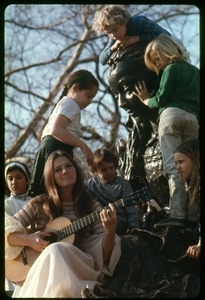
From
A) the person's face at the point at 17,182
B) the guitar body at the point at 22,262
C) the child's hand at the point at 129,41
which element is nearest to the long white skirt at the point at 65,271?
the guitar body at the point at 22,262

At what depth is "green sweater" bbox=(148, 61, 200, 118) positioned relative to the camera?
5.54 m

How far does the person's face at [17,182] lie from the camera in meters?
6.05

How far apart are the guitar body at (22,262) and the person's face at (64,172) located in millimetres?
227

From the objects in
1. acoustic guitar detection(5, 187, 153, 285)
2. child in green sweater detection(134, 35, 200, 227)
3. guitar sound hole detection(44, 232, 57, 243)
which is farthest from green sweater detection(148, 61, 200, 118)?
guitar sound hole detection(44, 232, 57, 243)

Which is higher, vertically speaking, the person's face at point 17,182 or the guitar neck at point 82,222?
the person's face at point 17,182

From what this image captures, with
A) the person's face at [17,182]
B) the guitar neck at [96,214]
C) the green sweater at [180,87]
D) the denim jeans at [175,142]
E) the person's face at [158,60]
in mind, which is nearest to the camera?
the guitar neck at [96,214]

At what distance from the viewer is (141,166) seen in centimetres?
607

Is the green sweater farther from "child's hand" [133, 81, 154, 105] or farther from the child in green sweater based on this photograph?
"child's hand" [133, 81, 154, 105]

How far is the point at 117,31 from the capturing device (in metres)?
5.86

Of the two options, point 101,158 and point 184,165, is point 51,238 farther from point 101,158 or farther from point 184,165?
point 184,165

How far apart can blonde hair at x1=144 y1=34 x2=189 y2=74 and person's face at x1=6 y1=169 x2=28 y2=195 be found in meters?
1.14

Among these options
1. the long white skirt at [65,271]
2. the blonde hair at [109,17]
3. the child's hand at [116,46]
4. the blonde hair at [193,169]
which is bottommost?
the long white skirt at [65,271]

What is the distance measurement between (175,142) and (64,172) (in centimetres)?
70

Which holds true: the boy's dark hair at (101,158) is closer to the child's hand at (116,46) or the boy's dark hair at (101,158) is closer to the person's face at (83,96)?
the person's face at (83,96)
